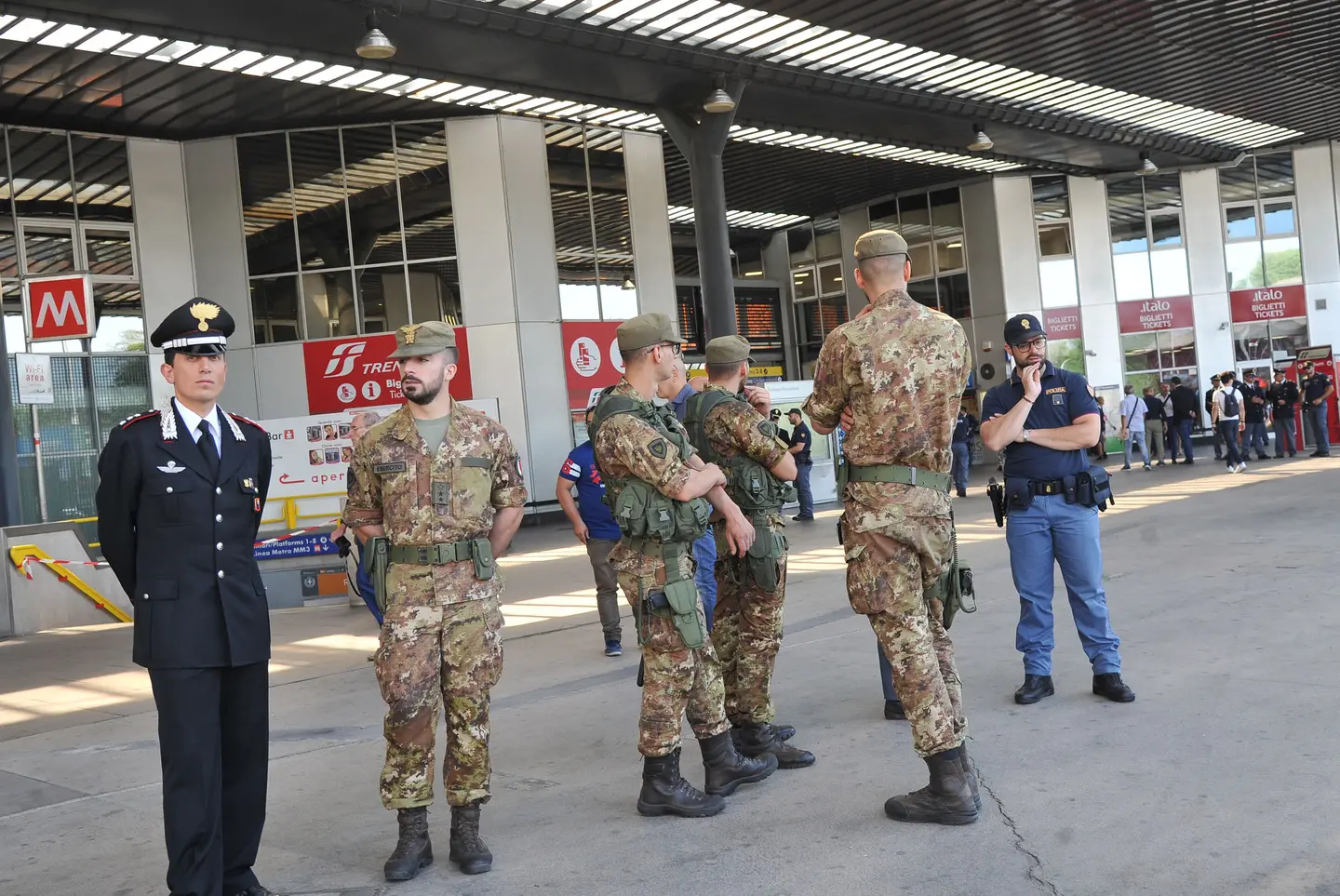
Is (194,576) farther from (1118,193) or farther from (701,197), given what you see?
(1118,193)

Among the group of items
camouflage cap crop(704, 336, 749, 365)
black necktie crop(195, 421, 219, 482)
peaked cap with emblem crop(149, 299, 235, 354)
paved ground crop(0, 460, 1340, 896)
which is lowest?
paved ground crop(0, 460, 1340, 896)

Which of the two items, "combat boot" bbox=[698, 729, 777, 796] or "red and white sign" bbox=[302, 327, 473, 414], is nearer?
"combat boot" bbox=[698, 729, 777, 796]

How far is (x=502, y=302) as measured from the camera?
65.1 ft

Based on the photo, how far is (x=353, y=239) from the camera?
1995 cm

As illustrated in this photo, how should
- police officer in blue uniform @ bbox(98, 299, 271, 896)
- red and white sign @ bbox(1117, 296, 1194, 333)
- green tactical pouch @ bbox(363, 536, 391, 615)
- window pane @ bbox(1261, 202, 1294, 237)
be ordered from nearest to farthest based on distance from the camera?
1. police officer in blue uniform @ bbox(98, 299, 271, 896)
2. green tactical pouch @ bbox(363, 536, 391, 615)
3. window pane @ bbox(1261, 202, 1294, 237)
4. red and white sign @ bbox(1117, 296, 1194, 333)

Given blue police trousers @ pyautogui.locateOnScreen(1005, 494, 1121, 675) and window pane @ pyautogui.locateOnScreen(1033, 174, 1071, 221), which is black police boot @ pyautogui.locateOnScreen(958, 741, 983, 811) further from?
window pane @ pyautogui.locateOnScreen(1033, 174, 1071, 221)

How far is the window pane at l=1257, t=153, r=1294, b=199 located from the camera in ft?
92.5

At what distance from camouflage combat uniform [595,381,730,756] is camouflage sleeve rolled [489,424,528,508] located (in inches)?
13.6

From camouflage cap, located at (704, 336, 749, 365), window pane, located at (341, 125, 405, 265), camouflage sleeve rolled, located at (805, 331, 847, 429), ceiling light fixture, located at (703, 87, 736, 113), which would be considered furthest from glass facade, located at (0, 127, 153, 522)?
camouflage sleeve rolled, located at (805, 331, 847, 429)

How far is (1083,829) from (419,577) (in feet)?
→ 7.87

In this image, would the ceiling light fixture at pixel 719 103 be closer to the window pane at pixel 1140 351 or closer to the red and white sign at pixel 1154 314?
the red and white sign at pixel 1154 314

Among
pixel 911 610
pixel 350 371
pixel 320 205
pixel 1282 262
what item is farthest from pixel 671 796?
pixel 1282 262

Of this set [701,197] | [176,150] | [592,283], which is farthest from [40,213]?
[701,197]

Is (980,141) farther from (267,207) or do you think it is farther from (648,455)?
(648,455)
